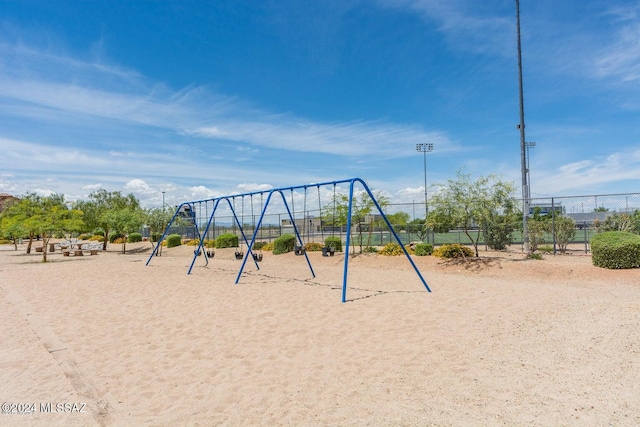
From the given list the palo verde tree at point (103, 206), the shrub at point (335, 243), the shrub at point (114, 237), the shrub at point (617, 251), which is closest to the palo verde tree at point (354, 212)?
the shrub at point (335, 243)

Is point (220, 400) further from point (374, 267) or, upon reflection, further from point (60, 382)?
point (374, 267)

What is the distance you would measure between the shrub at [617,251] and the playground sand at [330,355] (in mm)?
1137

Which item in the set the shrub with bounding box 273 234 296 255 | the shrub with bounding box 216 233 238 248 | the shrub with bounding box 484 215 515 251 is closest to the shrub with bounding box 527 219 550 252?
the shrub with bounding box 484 215 515 251

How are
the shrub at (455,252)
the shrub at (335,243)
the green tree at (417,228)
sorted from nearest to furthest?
1. the shrub at (455,252)
2. the shrub at (335,243)
3. the green tree at (417,228)

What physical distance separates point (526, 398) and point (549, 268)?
9.95m

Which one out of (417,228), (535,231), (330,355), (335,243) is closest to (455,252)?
(535,231)

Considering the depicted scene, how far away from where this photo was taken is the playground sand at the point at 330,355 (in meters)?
3.88

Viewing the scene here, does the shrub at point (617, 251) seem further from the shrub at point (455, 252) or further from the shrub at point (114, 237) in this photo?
→ the shrub at point (114, 237)

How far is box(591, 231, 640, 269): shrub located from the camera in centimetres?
1140

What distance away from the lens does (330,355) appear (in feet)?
17.6

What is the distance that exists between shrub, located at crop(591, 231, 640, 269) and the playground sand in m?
1.14

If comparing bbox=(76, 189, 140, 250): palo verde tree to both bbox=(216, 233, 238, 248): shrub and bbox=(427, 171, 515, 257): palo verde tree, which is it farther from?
bbox=(427, 171, 515, 257): palo verde tree

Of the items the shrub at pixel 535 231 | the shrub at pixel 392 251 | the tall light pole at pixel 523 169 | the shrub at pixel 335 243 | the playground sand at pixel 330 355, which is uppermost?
the tall light pole at pixel 523 169

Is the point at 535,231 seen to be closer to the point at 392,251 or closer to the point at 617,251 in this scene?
the point at 617,251
